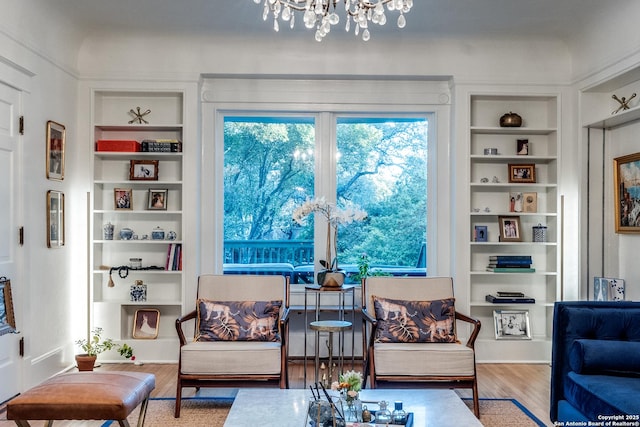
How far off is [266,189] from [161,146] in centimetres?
101

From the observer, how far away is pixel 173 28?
15.4 feet

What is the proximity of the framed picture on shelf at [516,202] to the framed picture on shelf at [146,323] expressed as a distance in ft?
10.9

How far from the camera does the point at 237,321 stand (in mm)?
3777

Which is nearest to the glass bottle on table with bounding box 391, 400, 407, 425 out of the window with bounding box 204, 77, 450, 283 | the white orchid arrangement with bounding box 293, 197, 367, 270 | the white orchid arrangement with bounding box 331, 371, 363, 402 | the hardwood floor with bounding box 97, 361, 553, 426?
the white orchid arrangement with bounding box 331, 371, 363, 402

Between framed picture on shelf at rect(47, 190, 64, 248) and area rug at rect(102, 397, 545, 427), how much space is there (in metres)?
1.52

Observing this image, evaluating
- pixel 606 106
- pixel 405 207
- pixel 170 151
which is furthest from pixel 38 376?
pixel 606 106

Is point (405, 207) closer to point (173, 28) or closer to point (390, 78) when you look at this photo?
point (390, 78)

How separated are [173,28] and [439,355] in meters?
3.37

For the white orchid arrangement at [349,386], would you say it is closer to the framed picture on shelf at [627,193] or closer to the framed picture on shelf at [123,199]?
the framed picture on shelf at [627,193]

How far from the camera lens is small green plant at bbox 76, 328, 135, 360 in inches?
170

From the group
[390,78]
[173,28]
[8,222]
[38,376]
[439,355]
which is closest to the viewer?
[439,355]

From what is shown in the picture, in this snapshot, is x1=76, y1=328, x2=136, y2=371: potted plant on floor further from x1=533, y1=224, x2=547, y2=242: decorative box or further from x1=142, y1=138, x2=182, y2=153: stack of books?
x1=533, y1=224, x2=547, y2=242: decorative box

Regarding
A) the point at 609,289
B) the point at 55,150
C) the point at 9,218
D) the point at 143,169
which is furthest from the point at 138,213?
the point at 609,289

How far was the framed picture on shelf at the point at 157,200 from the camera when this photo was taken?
493 cm
